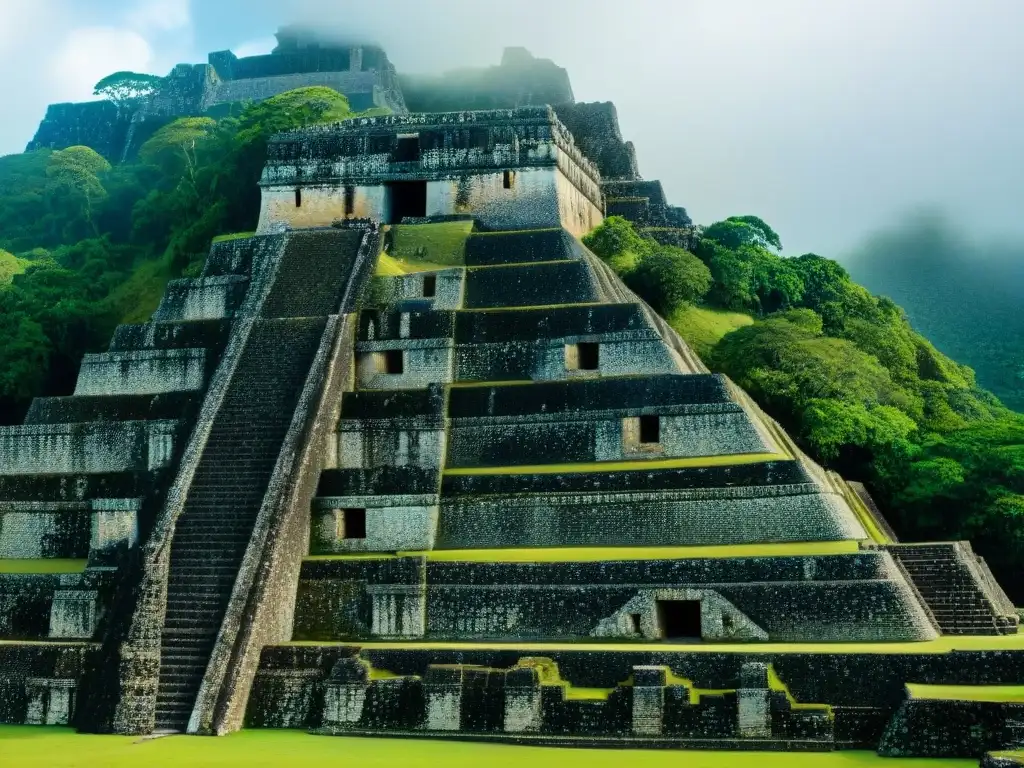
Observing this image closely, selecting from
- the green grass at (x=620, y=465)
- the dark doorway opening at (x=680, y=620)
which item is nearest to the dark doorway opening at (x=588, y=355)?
the green grass at (x=620, y=465)

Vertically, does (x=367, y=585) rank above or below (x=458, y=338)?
below

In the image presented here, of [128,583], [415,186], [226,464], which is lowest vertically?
[128,583]

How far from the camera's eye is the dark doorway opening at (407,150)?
104ft

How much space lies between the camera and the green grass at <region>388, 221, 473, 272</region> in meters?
29.2

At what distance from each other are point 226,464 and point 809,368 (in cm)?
1329

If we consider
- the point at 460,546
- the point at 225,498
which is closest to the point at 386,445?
the point at 460,546

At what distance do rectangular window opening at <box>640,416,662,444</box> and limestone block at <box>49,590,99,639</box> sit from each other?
9.33m

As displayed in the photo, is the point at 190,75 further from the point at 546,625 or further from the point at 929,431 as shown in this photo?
the point at 546,625

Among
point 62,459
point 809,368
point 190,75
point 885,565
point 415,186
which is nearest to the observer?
point 885,565

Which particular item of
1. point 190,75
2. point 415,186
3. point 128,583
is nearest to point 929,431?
point 415,186

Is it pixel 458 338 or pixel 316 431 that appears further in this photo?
pixel 458 338

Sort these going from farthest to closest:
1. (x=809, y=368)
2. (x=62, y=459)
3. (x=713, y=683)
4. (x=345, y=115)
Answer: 1. (x=345, y=115)
2. (x=809, y=368)
3. (x=62, y=459)
4. (x=713, y=683)

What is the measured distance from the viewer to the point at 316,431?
2355 centimetres

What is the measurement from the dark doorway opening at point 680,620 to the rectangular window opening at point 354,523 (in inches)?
218
